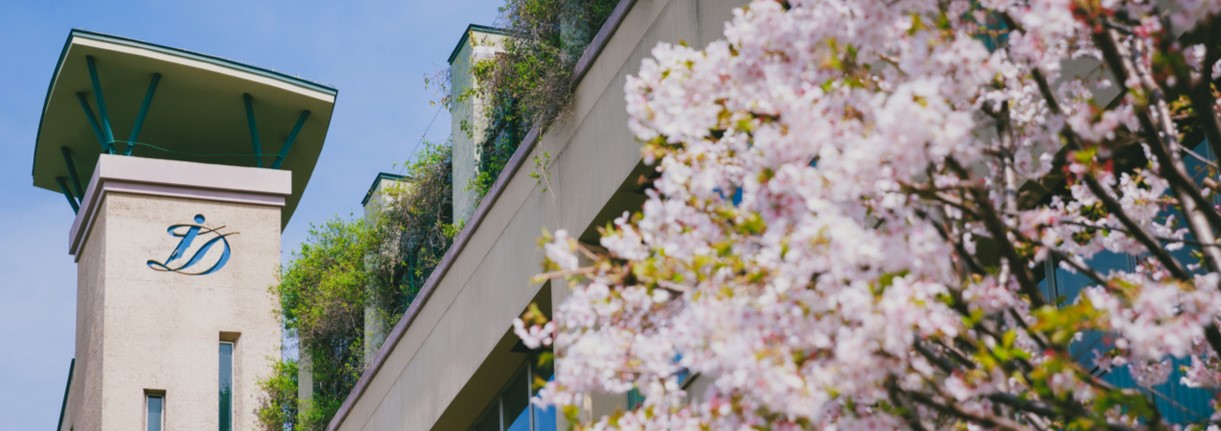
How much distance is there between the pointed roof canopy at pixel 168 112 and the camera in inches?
1387

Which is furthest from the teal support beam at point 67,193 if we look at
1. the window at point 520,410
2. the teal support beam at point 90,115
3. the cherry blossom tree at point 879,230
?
the cherry blossom tree at point 879,230

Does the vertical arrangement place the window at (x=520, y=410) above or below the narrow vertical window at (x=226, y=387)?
below

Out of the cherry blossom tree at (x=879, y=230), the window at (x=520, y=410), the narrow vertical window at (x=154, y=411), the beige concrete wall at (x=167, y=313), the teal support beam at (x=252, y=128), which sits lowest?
the cherry blossom tree at (x=879, y=230)

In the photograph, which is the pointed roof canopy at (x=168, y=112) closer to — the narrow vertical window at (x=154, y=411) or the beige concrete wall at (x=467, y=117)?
the narrow vertical window at (x=154, y=411)

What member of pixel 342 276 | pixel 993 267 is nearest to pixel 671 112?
pixel 993 267

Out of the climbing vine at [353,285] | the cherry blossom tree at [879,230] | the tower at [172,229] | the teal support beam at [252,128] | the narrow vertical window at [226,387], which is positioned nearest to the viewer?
the cherry blossom tree at [879,230]

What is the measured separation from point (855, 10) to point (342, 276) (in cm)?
2035

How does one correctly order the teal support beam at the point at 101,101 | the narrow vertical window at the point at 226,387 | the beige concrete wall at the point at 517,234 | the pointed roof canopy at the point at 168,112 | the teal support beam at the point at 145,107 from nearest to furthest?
the beige concrete wall at the point at 517,234 < the narrow vertical window at the point at 226,387 < the teal support beam at the point at 101,101 < the pointed roof canopy at the point at 168,112 < the teal support beam at the point at 145,107

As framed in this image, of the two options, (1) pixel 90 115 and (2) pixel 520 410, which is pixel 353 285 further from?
(1) pixel 90 115

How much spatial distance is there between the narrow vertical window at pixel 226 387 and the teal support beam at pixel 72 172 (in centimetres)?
767

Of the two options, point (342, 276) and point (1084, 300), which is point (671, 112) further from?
point (342, 276)

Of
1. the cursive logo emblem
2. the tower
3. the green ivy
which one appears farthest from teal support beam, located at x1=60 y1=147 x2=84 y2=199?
the green ivy

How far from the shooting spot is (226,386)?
3397cm

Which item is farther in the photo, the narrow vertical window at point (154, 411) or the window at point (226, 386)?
the window at point (226, 386)
